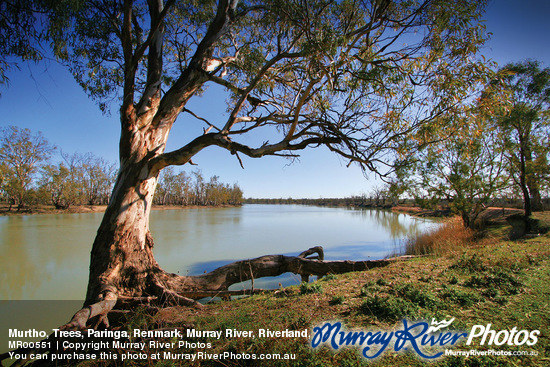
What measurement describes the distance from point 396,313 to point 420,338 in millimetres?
301

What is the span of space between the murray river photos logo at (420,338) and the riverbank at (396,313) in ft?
0.09

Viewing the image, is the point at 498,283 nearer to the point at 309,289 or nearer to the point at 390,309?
the point at 390,309

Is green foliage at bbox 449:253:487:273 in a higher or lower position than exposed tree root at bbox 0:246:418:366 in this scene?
higher

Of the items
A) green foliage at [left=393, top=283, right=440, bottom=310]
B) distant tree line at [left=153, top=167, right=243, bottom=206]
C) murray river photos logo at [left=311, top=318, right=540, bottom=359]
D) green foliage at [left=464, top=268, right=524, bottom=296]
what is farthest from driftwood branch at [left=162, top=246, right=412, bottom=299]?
distant tree line at [left=153, top=167, right=243, bottom=206]

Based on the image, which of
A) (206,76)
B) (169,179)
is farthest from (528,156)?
(169,179)

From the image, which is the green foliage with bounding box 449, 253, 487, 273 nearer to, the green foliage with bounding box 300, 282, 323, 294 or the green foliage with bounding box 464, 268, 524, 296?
the green foliage with bounding box 464, 268, 524, 296

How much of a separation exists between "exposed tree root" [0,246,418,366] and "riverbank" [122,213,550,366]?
0.27m

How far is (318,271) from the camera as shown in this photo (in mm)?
3957

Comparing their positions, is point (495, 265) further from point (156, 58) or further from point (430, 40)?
point (156, 58)

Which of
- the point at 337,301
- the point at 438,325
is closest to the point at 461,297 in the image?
the point at 438,325

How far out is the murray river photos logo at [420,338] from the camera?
4.47ft

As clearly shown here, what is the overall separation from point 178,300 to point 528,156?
1326cm

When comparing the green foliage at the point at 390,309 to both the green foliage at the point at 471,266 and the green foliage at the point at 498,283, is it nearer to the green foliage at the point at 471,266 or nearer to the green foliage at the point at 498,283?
the green foliage at the point at 498,283

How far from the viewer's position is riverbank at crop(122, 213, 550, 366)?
1.31 metres
